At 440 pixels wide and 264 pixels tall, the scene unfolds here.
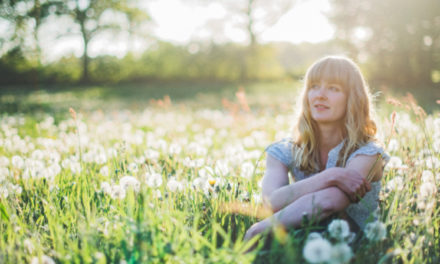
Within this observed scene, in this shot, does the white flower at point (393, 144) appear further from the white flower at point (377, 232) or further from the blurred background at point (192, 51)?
the blurred background at point (192, 51)

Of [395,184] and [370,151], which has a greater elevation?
[370,151]

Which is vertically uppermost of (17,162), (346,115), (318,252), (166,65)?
(166,65)

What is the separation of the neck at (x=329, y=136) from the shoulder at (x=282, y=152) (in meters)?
0.24

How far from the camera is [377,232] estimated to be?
1740 mm

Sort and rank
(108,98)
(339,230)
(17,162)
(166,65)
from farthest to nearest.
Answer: (166,65) → (108,98) → (17,162) → (339,230)

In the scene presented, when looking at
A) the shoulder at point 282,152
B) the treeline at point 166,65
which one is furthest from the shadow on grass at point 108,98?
the shoulder at point 282,152

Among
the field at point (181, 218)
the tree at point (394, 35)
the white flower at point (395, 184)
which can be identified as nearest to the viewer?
the field at point (181, 218)

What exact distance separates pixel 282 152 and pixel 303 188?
1.99 feet

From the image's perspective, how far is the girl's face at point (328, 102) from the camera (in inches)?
102

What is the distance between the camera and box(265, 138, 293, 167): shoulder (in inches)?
107

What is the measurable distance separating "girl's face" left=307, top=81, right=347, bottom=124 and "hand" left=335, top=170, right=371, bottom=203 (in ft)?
2.06

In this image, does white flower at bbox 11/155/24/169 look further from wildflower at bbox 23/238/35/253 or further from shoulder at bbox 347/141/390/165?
shoulder at bbox 347/141/390/165

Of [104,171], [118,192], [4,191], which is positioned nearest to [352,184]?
[118,192]

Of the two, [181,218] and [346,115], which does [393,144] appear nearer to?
[346,115]
